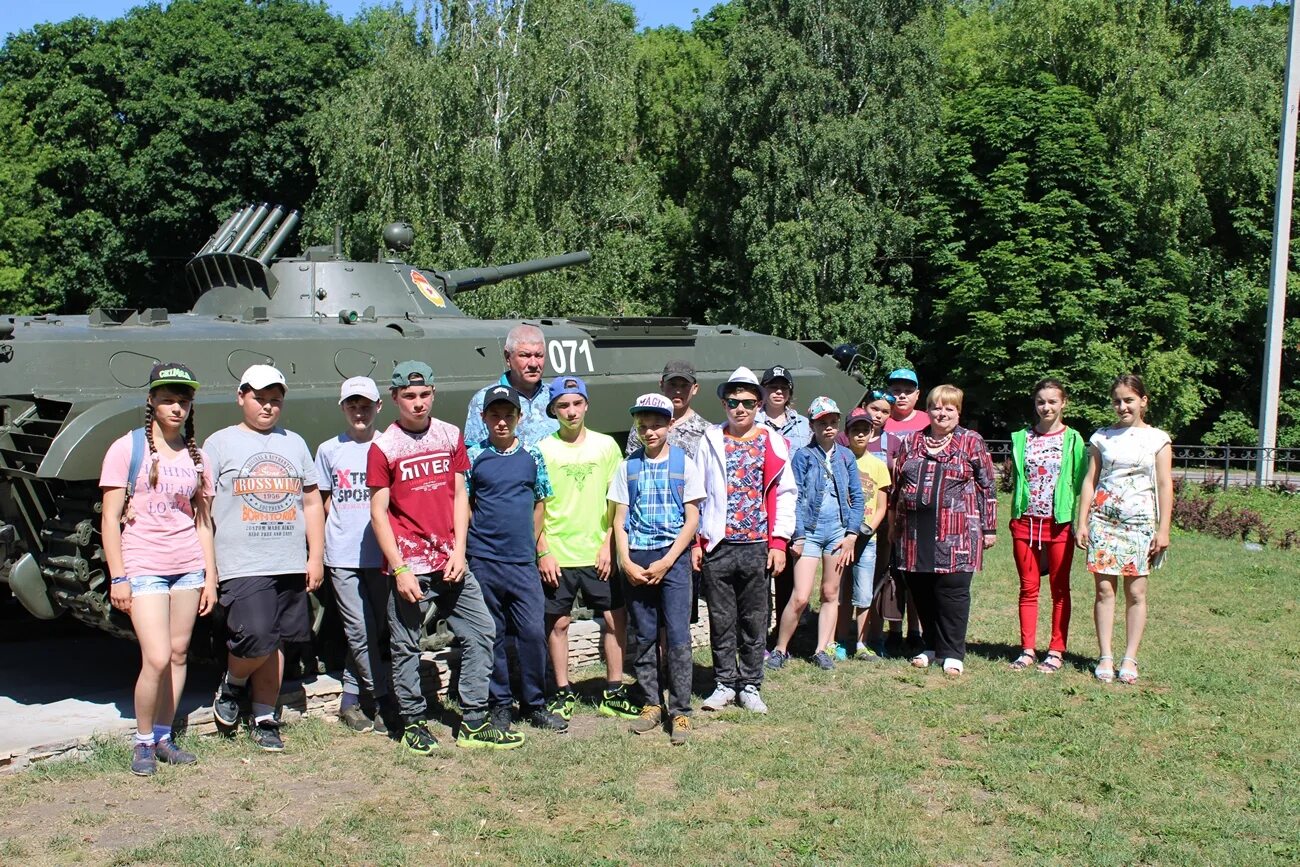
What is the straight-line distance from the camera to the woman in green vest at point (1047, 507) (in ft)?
29.3

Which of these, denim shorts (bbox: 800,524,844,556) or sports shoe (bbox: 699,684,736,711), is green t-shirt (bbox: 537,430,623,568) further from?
denim shorts (bbox: 800,524,844,556)

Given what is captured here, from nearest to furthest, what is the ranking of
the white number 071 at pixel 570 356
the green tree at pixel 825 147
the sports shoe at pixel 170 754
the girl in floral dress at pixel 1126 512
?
the sports shoe at pixel 170 754 → the girl in floral dress at pixel 1126 512 → the white number 071 at pixel 570 356 → the green tree at pixel 825 147

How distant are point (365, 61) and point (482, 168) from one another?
16.1 m

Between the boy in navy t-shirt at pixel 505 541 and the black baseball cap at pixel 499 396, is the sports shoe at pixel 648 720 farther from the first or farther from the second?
the black baseball cap at pixel 499 396

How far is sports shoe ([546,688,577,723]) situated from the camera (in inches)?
302

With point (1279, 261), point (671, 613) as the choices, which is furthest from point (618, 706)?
point (1279, 261)

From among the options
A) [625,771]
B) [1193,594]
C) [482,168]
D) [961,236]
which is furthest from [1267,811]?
[961,236]

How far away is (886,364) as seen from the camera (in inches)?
1257

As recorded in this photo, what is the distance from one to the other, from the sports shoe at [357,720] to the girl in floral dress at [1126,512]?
462 centimetres

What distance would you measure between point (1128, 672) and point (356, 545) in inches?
199

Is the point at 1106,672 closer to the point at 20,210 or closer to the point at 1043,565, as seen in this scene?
the point at 1043,565

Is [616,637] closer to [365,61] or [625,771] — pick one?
[625,771]

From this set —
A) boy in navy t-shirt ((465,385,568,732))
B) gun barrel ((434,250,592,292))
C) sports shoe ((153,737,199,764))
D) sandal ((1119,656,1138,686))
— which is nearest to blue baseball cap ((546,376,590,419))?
boy in navy t-shirt ((465,385,568,732))

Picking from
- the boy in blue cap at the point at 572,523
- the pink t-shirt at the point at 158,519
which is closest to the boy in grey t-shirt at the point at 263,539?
the pink t-shirt at the point at 158,519
